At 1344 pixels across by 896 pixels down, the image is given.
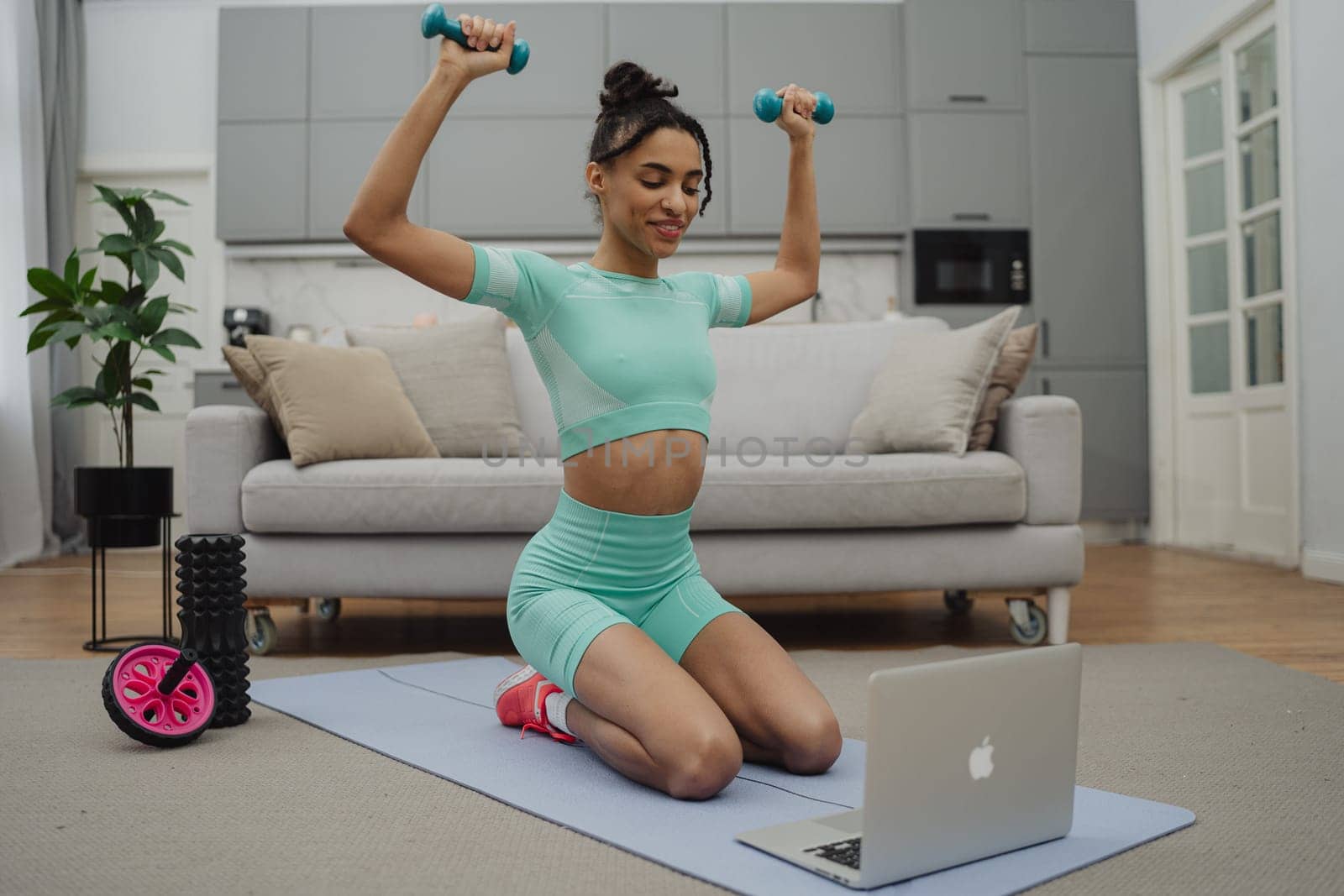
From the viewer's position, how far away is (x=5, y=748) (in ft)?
5.61

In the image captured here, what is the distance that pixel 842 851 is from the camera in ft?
3.89

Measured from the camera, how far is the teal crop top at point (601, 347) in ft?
5.00

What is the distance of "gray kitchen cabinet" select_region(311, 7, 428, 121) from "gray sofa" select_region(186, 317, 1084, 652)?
317 cm

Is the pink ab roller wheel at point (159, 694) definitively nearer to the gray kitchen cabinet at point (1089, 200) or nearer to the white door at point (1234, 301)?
the white door at point (1234, 301)

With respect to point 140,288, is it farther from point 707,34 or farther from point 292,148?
point 707,34

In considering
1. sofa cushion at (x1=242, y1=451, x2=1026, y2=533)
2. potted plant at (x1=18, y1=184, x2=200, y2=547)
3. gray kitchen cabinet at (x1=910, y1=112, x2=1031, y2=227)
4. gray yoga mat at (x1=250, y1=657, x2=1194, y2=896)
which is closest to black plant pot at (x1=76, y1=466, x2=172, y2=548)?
potted plant at (x1=18, y1=184, x2=200, y2=547)

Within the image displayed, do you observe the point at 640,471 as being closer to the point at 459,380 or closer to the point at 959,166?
the point at 459,380

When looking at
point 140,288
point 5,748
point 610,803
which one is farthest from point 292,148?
point 610,803

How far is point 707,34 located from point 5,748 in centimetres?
464

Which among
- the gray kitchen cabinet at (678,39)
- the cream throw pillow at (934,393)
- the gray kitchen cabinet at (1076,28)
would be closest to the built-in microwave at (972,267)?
the gray kitchen cabinet at (1076,28)

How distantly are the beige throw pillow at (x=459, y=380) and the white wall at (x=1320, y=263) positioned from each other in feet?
9.40

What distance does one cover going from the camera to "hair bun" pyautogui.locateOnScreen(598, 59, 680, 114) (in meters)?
1.54

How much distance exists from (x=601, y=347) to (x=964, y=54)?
177 inches

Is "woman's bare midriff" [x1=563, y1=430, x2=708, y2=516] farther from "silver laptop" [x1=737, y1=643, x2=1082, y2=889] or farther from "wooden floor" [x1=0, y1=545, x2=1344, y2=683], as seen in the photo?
"wooden floor" [x1=0, y1=545, x2=1344, y2=683]
